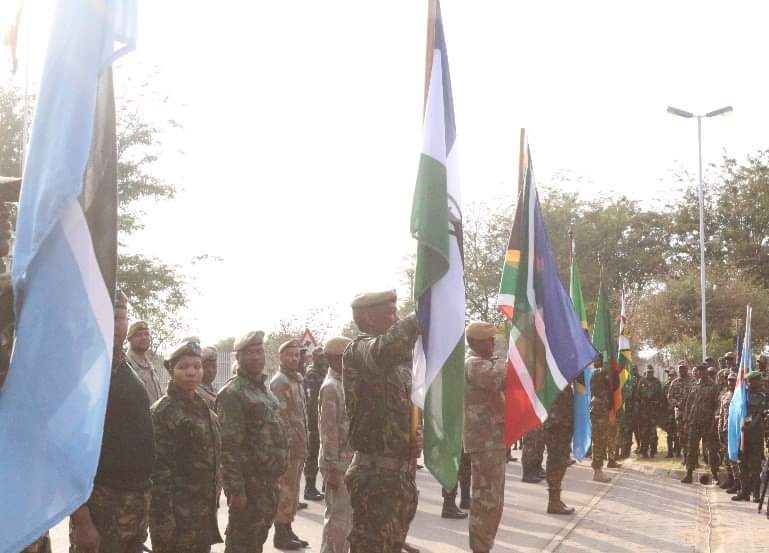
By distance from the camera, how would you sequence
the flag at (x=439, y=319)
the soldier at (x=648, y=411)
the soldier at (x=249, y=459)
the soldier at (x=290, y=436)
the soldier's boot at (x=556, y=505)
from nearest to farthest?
the flag at (x=439, y=319), the soldier at (x=249, y=459), the soldier at (x=290, y=436), the soldier's boot at (x=556, y=505), the soldier at (x=648, y=411)

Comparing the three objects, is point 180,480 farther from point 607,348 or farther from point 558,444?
point 607,348

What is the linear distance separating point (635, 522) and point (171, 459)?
719 centimetres

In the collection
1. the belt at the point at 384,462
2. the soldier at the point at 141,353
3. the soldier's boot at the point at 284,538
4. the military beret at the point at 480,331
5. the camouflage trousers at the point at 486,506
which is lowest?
the soldier's boot at the point at 284,538

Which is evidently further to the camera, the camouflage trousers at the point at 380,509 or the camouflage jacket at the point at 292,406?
the camouflage jacket at the point at 292,406

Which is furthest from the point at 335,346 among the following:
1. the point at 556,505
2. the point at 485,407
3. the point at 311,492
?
the point at 311,492

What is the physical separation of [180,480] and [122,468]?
0.92 m

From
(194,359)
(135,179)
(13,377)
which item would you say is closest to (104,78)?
(13,377)

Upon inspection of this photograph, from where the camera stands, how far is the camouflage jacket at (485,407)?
28.2 ft

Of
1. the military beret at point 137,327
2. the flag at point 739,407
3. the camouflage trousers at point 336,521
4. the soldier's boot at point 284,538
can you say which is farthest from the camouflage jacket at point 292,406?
the flag at point 739,407

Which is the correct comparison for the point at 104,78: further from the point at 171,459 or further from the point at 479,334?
the point at 479,334

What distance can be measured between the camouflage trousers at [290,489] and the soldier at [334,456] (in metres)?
0.81

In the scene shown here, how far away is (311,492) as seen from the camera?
45.4 feet

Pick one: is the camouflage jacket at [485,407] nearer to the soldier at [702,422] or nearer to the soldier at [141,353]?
the soldier at [141,353]

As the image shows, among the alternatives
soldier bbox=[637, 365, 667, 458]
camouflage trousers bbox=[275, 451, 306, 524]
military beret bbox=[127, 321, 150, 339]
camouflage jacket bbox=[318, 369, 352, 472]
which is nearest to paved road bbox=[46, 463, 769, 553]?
camouflage trousers bbox=[275, 451, 306, 524]
